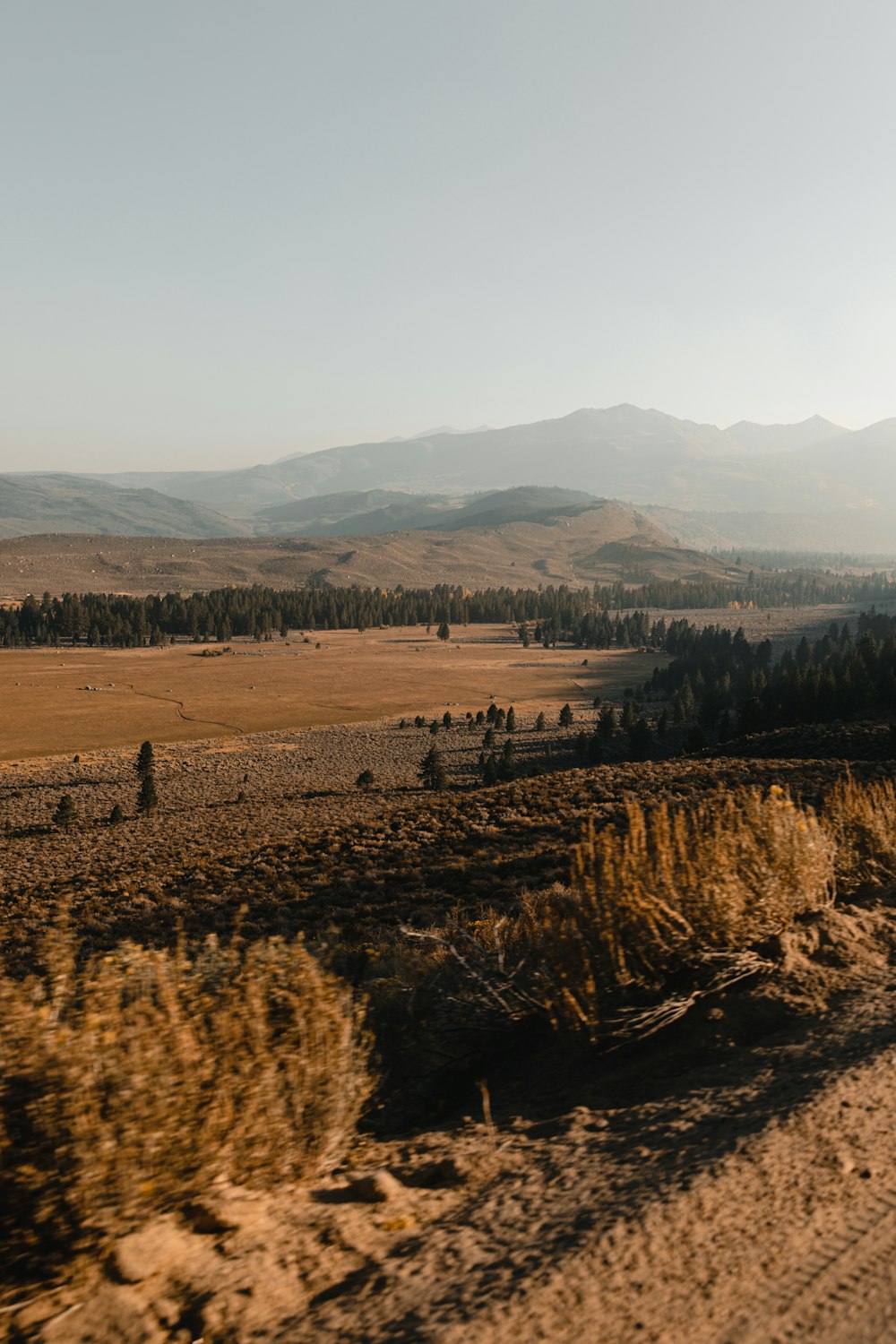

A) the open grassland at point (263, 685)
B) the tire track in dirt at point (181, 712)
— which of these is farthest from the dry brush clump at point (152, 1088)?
the tire track in dirt at point (181, 712)

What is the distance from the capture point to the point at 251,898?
25.8 m

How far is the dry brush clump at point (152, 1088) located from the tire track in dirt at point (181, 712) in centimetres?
8901

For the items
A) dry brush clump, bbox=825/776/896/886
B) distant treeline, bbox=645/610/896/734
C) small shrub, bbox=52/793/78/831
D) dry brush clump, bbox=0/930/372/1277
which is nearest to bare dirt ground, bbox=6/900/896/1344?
dry brush clump, bbox=0/930/372/1277

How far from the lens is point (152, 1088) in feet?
16.6

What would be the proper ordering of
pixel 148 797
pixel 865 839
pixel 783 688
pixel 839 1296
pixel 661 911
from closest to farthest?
1. pixel 839 1296
2. pixel 661 911
3. pixel 865 839
4. pixel 148 797
5. pixel 783 688

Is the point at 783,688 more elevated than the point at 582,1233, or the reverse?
the point at 582,1233

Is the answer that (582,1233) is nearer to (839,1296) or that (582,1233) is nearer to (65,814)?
(839,1296)

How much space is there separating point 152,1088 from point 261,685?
123 metres

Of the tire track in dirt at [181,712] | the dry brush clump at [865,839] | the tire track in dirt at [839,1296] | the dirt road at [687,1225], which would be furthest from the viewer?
the tire track in dirt at [181,712]

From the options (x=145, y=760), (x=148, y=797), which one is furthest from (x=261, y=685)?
(x=148, y=797)

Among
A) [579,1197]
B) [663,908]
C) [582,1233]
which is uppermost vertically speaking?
[663,908]

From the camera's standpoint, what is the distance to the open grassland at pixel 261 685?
92625 millimetres

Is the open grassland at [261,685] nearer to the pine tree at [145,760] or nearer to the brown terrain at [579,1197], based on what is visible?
the pine tree at [145,760]

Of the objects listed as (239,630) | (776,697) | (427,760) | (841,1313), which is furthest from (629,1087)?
(239,630)
